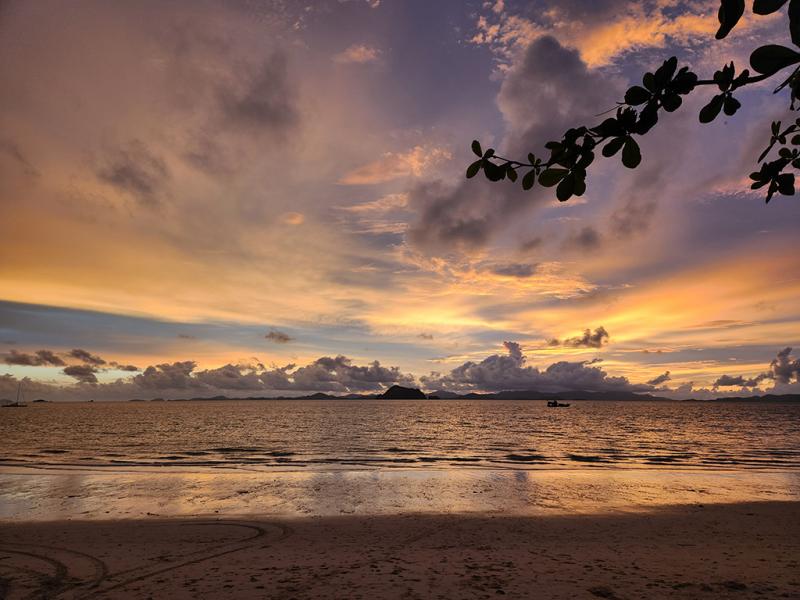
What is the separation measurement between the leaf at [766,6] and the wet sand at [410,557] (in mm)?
9814

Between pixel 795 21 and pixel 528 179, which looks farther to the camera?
pixel 528 179

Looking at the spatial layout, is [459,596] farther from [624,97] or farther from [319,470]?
[319,470]

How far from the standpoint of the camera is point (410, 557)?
1173 cm

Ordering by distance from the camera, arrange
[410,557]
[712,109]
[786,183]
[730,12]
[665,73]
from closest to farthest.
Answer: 1. [730,12]
2. [665,73]
3. [712,109]
4. [786,183]
5. [410,557]

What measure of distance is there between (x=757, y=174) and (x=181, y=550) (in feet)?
47.3

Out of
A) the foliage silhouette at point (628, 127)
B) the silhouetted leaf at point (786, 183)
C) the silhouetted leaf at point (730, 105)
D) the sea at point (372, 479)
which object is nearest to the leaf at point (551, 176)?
the foliage silhouette at point (628, 127)

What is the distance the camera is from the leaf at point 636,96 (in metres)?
2.56

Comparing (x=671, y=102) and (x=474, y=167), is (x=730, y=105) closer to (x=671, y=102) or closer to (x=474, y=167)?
(x=671, y=102)

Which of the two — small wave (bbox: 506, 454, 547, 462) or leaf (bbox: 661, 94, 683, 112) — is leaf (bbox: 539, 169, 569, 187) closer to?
leaf (bbox: 661, 94, 683, 112)

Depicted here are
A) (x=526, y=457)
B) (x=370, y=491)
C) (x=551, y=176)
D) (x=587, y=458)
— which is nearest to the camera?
(x=551, y=176)

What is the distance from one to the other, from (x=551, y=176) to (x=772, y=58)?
41.5 inches

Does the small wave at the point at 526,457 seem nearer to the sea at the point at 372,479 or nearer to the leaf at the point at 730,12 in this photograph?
the sea at the point at 372,479

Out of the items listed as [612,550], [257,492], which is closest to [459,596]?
[612,550]

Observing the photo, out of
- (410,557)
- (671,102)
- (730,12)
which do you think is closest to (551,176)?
(671,102)
